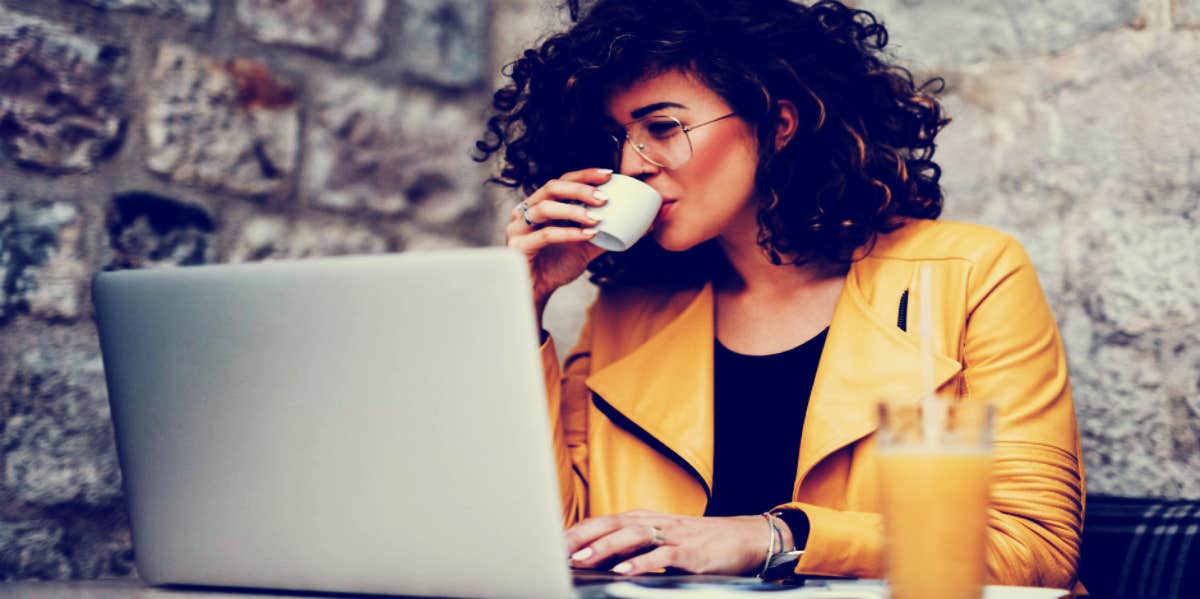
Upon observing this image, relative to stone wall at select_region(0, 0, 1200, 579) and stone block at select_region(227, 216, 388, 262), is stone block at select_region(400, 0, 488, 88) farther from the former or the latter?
stone block at select_region(227, 216, 388, 262)

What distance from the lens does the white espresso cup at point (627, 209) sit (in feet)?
4.86

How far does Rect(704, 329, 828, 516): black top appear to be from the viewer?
5.22ft

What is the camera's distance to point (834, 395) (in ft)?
4.88

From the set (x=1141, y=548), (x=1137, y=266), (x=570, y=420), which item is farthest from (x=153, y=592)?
(x=1137, y=266)

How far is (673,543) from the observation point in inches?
45.6

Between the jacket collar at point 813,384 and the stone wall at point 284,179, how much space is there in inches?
16.6

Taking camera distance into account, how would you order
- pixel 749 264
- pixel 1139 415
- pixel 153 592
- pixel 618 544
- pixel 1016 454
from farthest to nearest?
pixel 749 264 → pixel 1139 415 → pixel 1016 454 → pixel 618 544 → pixel 153 592

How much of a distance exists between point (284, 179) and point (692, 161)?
0.82 m

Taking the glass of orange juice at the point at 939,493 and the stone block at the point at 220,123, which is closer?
the glass of orange juice at the point at 939,493

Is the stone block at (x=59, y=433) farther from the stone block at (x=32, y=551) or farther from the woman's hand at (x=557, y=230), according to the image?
the woman's hand at (x=557, y=230)

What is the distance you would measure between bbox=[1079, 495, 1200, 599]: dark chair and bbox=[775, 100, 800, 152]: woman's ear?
2.16 feet

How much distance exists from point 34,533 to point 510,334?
3.82 feet

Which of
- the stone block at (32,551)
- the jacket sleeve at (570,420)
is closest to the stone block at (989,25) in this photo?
the jacket sleeve at (570,420)

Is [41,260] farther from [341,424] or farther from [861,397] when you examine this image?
[861,397]
